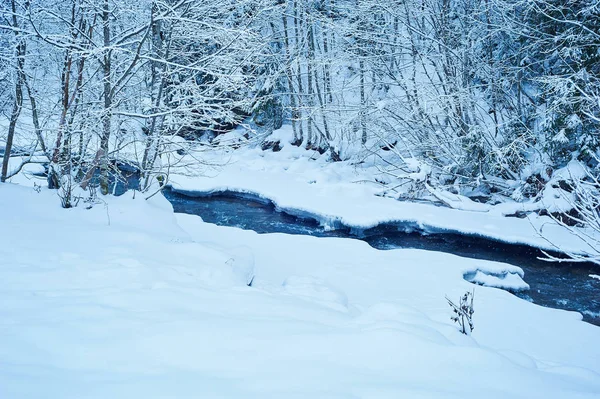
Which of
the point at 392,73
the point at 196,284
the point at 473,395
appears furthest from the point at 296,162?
the point at 473,395

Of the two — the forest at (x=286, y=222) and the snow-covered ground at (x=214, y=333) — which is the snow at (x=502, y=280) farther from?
the snow-covered ground at (x=214, y=333)

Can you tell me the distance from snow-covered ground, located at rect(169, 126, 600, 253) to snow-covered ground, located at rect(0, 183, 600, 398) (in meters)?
2.44

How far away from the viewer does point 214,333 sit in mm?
2217

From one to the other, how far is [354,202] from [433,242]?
266cm

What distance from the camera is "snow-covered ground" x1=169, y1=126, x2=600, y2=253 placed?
871 centimetres

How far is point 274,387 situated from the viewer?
65.1 inches

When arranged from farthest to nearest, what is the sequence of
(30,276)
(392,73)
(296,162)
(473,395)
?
(296,162) < (392,73) < (30,276) < (473,395)

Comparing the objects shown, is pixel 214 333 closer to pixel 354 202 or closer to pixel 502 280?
pixel 502 280

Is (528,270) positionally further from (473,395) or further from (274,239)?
(473,395)

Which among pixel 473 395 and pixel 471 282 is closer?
pixel 473 395

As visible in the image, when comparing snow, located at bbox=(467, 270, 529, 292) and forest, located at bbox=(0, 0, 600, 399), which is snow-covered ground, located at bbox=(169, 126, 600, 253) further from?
snow, located at bbox=(467, 270, 529, 292)

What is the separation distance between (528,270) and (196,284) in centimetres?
659

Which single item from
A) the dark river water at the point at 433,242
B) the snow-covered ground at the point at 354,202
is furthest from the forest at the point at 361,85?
the dark river water at the point at 433,242

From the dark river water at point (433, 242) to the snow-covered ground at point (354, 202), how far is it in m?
0.21
